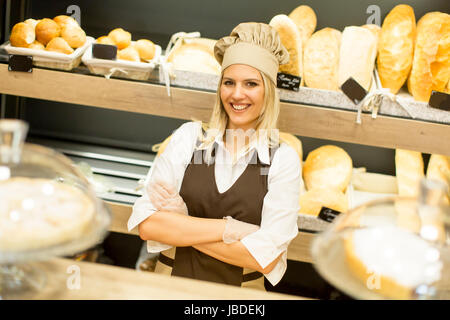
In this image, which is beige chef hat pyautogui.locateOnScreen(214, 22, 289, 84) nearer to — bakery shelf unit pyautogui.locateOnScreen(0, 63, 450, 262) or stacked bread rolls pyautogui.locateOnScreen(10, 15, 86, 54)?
bakery shelf unit pyautogui.locateOnScreen(0, 63, 450, 262)

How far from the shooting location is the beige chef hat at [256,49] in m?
1.82

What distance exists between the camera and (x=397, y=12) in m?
2.09

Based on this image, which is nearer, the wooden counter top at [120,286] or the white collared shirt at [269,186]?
the wooden counter top at [120,286]

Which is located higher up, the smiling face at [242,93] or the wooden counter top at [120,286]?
the smiling face at [242,93]

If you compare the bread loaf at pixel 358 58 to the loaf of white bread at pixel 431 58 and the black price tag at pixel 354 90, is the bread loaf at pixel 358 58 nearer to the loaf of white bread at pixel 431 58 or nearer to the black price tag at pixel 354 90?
the black price tag at pixel 354 90

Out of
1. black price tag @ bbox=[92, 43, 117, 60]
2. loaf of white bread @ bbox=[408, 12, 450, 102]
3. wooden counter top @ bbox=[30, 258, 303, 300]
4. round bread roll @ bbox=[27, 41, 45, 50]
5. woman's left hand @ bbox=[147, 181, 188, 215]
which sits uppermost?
loaf of white bread @ bbox=[408, 12, 450, 102]

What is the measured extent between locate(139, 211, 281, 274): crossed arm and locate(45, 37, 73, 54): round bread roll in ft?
2.69

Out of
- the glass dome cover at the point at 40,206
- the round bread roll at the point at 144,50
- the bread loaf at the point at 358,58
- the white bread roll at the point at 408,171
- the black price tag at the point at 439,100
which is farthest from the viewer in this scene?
the white bread roll at the point at 408,171

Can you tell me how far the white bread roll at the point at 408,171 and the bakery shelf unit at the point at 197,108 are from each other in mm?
287

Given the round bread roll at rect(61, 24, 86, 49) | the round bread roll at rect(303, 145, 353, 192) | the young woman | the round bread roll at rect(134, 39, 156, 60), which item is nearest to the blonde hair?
the young woman

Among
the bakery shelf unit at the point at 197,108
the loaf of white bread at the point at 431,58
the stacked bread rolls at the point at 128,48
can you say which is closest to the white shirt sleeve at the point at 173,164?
the bakery shelf unit at the point at 197,108

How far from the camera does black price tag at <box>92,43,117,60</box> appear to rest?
1.97 m

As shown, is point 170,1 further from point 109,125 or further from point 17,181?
point 17,181

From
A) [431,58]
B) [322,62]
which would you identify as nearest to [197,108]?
[322,62]
